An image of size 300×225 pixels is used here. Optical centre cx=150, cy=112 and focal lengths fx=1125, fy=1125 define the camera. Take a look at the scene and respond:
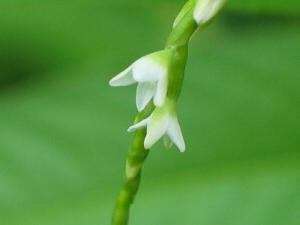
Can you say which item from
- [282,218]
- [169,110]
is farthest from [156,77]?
[282,218]

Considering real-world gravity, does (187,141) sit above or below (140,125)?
above

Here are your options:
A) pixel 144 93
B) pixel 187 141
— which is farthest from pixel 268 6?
pixel 144 93

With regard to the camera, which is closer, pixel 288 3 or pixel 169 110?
pixel 169 110

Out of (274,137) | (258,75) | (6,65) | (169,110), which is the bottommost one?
(169,110)

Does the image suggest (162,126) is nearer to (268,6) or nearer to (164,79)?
(164,79)

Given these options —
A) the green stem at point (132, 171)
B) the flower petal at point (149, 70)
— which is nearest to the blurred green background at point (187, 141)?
the green stem at point (132, 171)

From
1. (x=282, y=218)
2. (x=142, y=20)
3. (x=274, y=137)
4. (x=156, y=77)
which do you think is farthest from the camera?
(x=142, y=20)

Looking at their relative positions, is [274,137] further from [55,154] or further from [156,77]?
[156,77]

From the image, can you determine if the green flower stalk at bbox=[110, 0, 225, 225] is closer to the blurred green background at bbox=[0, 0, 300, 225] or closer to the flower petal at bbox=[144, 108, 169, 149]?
the flower petal at bbox=[144, 108, 169, 149]
